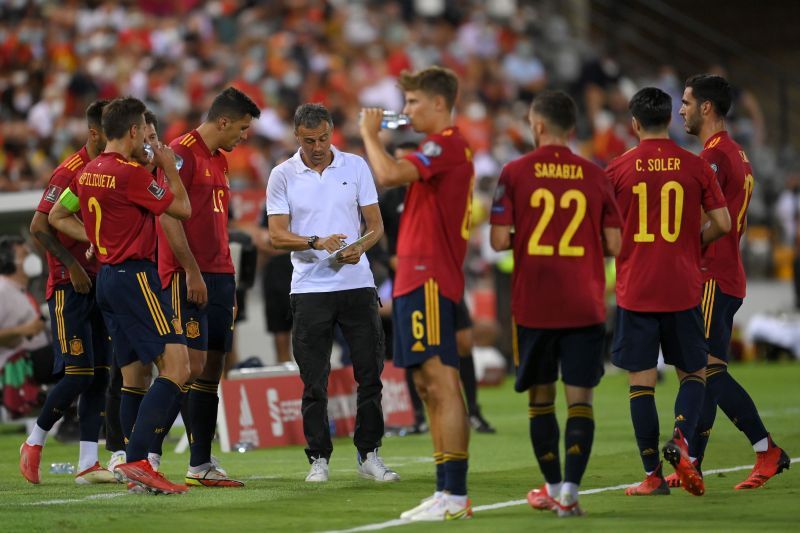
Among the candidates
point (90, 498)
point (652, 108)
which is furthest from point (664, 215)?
point (90, 498)

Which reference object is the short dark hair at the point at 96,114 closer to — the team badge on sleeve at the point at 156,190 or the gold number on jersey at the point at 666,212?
the team badge on sleeve at the point at 156,190

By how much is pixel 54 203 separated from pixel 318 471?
2.41 m

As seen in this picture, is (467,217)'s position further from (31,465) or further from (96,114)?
(31,465)

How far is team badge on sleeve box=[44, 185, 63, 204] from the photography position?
9.68m

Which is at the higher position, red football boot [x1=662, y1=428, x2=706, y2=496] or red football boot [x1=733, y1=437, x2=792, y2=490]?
red football boot [x1=662, y1=428, x2=706, y2=496]

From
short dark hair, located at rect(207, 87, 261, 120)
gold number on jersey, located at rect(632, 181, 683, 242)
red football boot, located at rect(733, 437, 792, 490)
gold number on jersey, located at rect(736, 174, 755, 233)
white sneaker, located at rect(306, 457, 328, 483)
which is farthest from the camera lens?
white sneaker, located at rect(306, 457, 328, 483)

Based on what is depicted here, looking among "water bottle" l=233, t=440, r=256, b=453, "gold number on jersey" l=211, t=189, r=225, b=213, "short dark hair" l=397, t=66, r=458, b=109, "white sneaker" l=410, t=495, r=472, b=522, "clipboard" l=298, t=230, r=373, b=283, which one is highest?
"short dark hair" l=397, t=66, r=458, b=109

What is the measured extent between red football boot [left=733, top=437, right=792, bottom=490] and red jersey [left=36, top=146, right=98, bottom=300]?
440 cm

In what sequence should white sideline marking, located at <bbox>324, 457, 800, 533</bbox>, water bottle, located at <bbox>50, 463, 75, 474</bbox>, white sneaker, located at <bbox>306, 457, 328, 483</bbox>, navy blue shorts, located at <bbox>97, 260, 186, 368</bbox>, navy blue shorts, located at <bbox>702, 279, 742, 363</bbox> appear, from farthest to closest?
1. water bottle, located at <bbox>50, 463, 75, 474</bbox>
2. white sneaker, located at <bbox>306, 457, 328, 483</bbox>
3. navy blue shorts, located at <bbox>702, 279, 742, 363</bbox>
4. navy blue shorts, located at <bbox>97, 260, 186, 368</bbox>
5. white sideline marking, located at <bbox>324, 457, 800, 533</bbox>

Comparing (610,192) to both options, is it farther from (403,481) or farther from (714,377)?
(403,481)

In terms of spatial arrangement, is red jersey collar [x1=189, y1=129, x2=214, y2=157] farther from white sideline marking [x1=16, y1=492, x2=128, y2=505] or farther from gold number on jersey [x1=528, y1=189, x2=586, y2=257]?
gold number on jersey [x1=528, y1=189, x2=586, y2=257]

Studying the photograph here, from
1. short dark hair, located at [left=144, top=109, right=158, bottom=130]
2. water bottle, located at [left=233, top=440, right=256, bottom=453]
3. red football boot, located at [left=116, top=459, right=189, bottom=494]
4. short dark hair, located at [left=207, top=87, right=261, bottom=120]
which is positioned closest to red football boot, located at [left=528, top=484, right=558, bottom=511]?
red football boot, located at [left=116, top=459, right=189, bottom=494]

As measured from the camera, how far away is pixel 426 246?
24.8 feet

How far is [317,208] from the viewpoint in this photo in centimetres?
966
